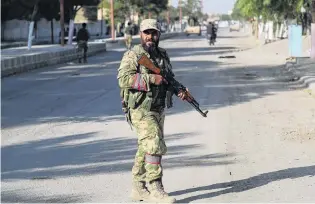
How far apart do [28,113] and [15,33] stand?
5336cm

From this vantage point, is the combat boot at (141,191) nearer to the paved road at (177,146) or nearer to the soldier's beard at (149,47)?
the paved road at (177,146)

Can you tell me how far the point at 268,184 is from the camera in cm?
659

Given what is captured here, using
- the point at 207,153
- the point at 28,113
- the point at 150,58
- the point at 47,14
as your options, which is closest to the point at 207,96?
the point at 28,113

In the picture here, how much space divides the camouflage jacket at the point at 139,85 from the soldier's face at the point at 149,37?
66 millimetres

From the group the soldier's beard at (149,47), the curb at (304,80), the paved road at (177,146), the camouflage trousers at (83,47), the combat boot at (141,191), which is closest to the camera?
the soldier's beard at (149,47)

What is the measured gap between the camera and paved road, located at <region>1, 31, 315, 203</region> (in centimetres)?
648

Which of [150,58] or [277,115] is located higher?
[150,58]

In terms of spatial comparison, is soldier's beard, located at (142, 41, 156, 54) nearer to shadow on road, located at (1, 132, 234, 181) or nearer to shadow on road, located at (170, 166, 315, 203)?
shadow on road, located at (170, 166, 315, 203)

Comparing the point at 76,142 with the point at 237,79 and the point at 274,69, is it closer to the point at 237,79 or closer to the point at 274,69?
the point at 237,79

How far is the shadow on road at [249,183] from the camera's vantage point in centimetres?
621

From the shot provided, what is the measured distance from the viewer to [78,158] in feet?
26.9

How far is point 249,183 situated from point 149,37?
2068mm

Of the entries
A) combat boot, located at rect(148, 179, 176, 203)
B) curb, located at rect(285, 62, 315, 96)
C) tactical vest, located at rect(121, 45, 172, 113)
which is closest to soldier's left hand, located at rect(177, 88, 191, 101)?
tactical vest, located at rect(121, 45, 172, 113)

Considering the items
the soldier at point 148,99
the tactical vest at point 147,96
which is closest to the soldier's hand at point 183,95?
the soldier at point 148,99
